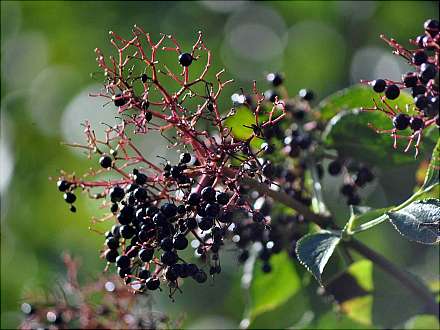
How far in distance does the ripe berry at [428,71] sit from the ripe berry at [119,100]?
0.73 m

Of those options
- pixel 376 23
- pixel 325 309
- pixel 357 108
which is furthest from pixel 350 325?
pixel 376 23

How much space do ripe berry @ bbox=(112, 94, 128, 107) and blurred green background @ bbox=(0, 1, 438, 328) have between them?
2849 millimetres

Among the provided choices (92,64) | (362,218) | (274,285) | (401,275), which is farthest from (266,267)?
(92,64)

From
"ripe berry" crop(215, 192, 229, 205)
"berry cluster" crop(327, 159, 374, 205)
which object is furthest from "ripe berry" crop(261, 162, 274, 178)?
"berry cluster" crop(327, 159, 374, 205)

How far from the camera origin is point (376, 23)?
16.1 feet

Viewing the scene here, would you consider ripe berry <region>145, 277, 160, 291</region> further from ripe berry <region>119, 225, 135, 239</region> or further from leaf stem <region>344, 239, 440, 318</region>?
leaf stem <region>344, 239, 440, 318</region>

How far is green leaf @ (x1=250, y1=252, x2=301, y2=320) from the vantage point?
2646 mm

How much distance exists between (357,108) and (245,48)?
9.88 ft

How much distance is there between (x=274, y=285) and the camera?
2.67 m

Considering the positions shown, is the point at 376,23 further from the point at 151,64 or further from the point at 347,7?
the point at 151,64

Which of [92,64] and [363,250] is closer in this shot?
[363,250]

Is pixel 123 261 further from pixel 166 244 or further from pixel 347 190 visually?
pixel 347 190

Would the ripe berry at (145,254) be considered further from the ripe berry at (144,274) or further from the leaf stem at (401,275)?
the leaf stem at (401,275)

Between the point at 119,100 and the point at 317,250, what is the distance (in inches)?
24.2
